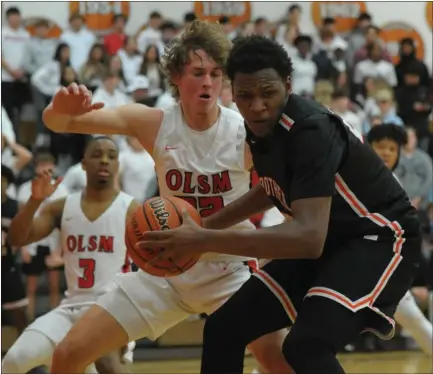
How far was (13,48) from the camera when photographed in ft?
41.8

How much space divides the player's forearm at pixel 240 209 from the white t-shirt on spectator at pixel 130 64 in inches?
345

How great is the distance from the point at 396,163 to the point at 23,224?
116 inches

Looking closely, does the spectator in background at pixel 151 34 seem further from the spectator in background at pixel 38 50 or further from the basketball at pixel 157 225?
the basketball at pixel 157 225

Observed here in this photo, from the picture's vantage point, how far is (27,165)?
10211 millimetres

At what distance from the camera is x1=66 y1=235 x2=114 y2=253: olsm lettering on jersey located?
626cm

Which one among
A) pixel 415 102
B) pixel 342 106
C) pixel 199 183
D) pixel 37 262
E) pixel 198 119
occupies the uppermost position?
pixel 198 119

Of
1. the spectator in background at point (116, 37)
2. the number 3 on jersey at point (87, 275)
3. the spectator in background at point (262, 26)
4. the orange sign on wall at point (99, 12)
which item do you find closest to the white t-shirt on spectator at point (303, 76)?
the spectator in background at point (262, 26)

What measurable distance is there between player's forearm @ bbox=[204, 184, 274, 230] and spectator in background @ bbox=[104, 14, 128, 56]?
9.43 metres

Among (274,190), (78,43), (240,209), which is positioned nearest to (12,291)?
(240,209)

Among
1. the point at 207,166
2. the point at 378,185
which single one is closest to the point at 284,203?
the point at 378,185

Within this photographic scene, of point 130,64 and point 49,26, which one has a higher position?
point 49,26

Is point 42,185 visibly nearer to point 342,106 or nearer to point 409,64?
point 342,106

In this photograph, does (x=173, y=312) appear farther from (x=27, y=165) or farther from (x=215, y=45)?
(x=27, y=165)

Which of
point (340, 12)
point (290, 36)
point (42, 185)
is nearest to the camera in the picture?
point (42, 185)
